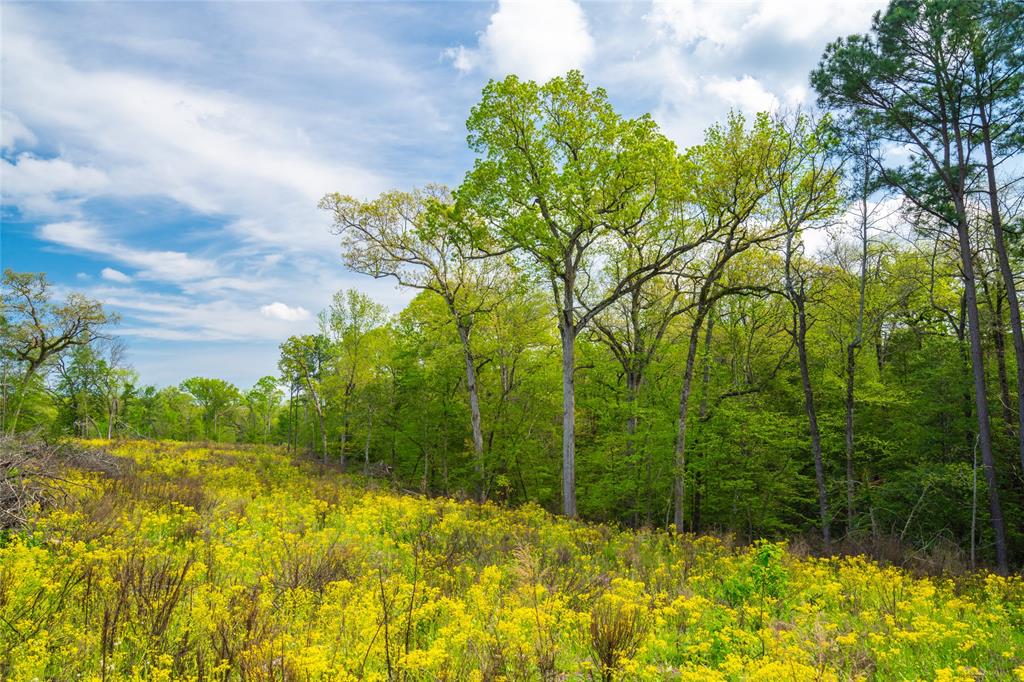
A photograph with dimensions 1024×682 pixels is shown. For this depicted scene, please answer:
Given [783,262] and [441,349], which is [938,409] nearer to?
[783,262]

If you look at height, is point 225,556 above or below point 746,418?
below

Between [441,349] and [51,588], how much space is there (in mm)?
17923

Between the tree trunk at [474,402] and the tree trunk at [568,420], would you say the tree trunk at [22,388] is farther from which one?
the tree trunk at [568,420]

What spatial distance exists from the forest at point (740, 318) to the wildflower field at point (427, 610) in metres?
5.53

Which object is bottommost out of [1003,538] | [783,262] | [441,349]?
[1003,538]

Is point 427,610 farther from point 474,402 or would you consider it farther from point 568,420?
point 474,402

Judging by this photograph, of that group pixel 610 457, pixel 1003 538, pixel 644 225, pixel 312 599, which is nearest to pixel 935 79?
pixel 644 225

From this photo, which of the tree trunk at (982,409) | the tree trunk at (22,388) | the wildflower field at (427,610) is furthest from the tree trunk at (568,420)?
the tree trunk at (22,388)

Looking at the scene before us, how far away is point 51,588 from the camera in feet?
15.9

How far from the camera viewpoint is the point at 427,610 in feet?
17.2

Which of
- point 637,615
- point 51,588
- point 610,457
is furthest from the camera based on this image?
point 610,457

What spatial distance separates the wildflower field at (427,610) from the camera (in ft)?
13.3

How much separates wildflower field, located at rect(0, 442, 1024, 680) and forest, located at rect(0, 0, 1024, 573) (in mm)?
5527

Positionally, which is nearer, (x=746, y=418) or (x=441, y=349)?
(x=746, y=418)
